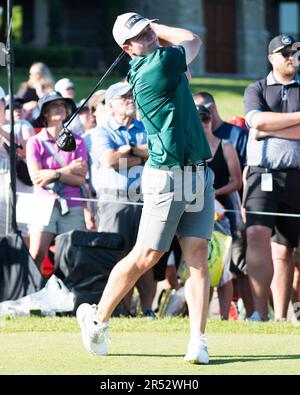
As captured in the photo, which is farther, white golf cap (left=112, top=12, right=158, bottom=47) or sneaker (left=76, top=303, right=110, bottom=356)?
sneaker (left=76, top=303, right=110, bottom=356)

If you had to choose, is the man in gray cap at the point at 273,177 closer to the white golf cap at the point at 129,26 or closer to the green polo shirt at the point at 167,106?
the green polo shirt at the point at 167,106

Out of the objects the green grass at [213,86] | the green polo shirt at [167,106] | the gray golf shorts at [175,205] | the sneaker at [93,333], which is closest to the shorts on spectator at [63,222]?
the sneaker at [93,333]

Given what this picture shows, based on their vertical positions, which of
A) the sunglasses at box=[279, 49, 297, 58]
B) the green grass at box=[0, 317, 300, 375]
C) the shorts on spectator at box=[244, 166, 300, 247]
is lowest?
the green grass at box=[0, 317, 300, 375]

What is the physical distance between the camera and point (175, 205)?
24.6 ft

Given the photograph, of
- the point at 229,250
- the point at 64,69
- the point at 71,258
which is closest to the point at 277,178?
the point at 229,250

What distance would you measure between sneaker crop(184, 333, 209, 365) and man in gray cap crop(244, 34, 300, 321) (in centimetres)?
297

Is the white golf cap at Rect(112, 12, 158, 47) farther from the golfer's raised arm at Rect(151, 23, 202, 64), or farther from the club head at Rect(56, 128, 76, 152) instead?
the club head at Rect(56, 128, 76, 152)

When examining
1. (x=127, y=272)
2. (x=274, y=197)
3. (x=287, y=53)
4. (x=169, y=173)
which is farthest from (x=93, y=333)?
(x=287, y=53)

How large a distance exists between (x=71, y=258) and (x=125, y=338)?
2.26 meters

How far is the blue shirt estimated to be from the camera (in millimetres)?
11258

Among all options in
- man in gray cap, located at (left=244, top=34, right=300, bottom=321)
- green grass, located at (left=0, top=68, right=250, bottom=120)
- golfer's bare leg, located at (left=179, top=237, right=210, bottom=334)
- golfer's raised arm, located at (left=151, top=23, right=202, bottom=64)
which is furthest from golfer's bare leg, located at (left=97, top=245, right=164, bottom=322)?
green grass, located at (left=0, top=68, right=250, bottom=120)

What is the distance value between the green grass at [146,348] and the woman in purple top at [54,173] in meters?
1.41

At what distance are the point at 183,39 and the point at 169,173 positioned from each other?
2.90ft

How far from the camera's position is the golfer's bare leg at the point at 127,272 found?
24.7 ft
